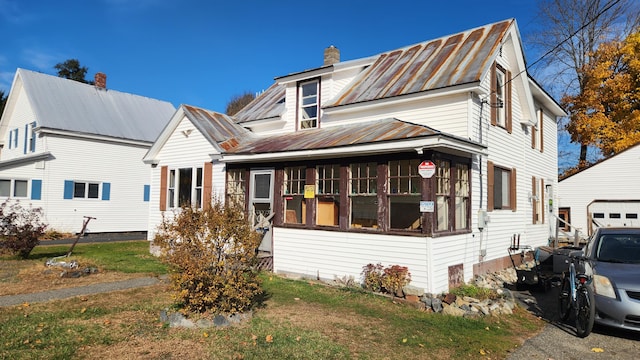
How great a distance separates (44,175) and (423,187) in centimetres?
1964

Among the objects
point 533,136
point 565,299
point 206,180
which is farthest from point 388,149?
point 533,136

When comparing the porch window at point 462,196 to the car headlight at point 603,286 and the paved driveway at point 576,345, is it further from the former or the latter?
the car headlight at point 603,286

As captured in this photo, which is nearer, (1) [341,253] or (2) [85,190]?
(1) [341,253]

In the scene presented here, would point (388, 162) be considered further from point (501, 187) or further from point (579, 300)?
point (501, 187)

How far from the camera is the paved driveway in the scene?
627cm

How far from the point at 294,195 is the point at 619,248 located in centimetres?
743

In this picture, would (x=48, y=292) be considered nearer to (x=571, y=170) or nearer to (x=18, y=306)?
(x=18, y=306)

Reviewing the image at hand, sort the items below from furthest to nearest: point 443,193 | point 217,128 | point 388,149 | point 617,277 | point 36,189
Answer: point 36,189 → point 217,128 → point 443,193 → point 388,149 → point 617,277

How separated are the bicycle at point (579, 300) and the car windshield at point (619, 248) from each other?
1.41 feet

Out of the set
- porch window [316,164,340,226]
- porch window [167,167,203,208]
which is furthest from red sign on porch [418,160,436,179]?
porch window [167,167,203,208]

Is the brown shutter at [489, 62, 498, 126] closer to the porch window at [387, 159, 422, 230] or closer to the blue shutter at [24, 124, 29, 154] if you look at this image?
the porch window at [387, 159, 422, 230]

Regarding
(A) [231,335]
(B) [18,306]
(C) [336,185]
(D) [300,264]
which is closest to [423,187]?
(C) [336,185]

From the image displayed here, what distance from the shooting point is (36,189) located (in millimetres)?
20703

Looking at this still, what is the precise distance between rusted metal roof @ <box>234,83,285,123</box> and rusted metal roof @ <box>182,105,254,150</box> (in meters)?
0.53
